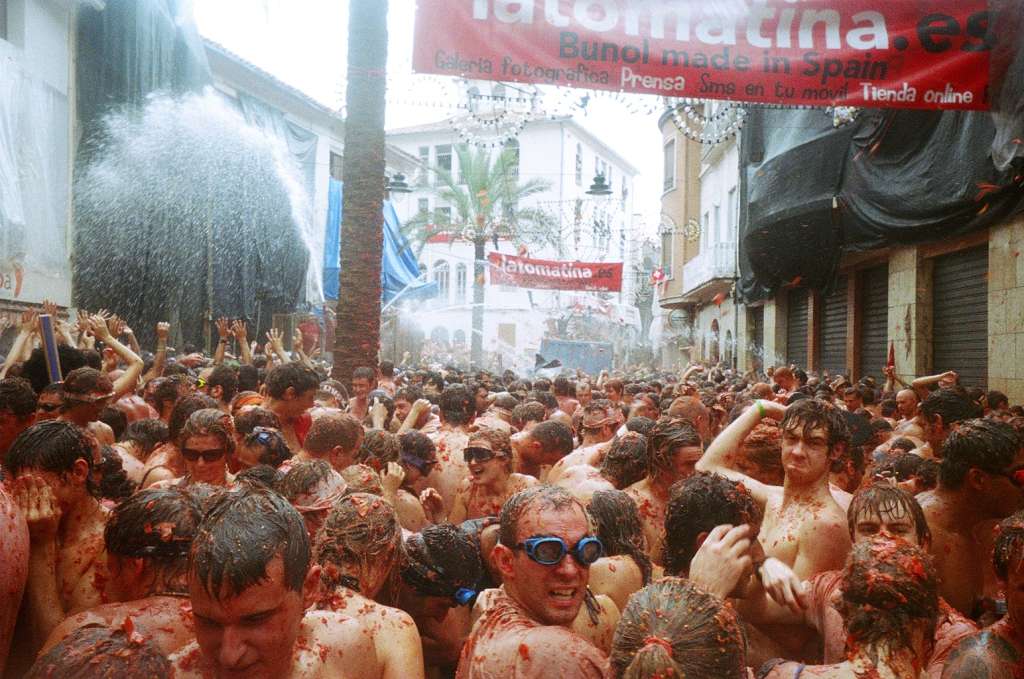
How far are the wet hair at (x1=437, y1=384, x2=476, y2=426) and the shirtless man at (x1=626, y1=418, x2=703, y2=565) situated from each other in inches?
87.5

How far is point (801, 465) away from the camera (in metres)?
3.65

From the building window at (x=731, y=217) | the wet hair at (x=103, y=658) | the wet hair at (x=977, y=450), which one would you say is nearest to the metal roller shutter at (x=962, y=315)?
the wet hair at (x=977, y=450)

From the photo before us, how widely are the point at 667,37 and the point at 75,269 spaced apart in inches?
521

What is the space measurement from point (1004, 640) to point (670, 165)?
3338cm

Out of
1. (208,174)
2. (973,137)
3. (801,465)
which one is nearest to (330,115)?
(208,174)

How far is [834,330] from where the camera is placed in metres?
16.6

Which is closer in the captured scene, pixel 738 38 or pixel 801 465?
pixel 801 465

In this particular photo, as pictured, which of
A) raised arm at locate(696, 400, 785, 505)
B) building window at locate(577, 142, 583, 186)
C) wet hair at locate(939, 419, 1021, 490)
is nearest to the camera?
wet hair at locate(939, 419, 1021, 490)

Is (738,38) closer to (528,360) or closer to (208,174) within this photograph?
(208,174)

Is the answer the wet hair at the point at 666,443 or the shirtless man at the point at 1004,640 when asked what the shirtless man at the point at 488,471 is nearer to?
the wet hair at the point at 666,443

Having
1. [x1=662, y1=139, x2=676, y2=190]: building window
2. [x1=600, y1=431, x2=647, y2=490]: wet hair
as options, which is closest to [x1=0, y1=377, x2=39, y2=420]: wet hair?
[x1=600, y1=431, x2=647, y2=490]: wet hair

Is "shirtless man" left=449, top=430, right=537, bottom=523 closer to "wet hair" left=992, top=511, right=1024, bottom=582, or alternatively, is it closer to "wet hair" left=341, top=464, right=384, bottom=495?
"wet hair" left=341, top=464, right=384, bottom=495

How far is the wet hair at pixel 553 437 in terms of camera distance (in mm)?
5859

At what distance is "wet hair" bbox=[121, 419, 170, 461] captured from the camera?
514 centimetres
